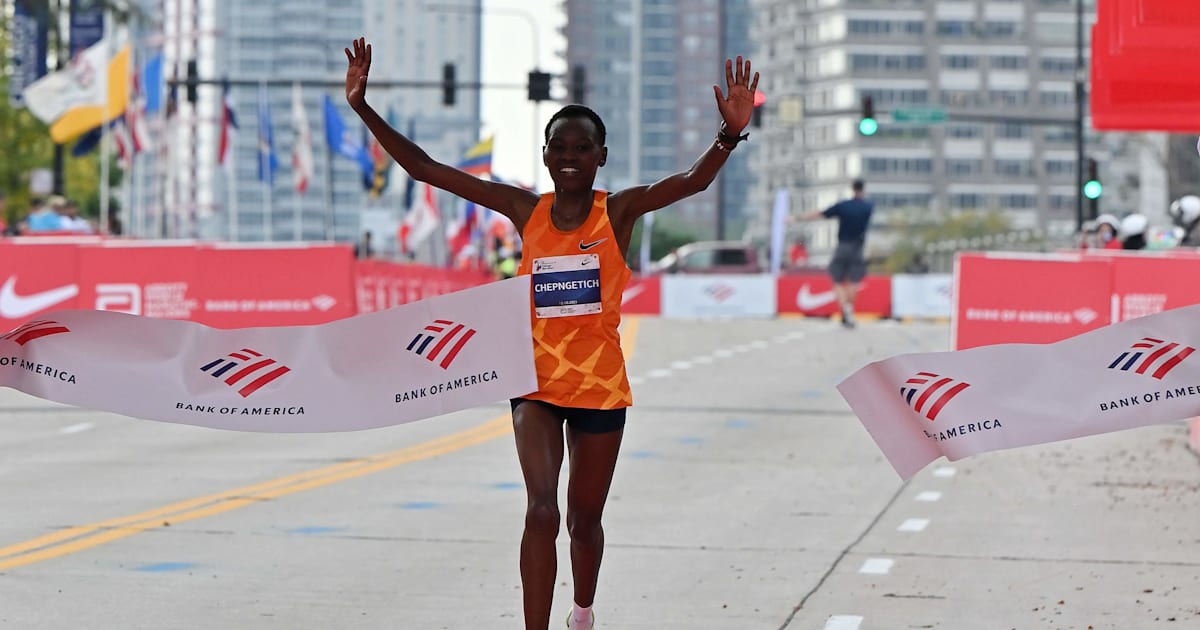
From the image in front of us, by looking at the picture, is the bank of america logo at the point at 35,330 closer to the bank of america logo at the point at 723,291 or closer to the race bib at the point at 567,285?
the race bib at the point at 567,285

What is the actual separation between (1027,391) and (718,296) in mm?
38743

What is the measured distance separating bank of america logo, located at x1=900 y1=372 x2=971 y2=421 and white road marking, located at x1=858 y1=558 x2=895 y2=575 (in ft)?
9.33

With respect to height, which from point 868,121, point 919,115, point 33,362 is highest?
point 919,115

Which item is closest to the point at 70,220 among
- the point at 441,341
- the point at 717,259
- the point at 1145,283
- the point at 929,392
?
the point at 1145,283

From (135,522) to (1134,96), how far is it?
18.8 feet

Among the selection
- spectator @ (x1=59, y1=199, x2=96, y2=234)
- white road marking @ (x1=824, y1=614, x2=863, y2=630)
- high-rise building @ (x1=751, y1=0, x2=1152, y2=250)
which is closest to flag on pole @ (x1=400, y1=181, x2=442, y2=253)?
spectator @ (x1=59, y1=199, x2=96, y2=234)

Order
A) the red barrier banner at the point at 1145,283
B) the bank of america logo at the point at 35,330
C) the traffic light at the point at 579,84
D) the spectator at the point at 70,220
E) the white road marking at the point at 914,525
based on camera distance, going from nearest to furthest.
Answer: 1. the bank of america logo at the point at 35,330
2. the white road marking at the point at 914,525
3. the red barrier banner at the point at 1145,283
4. the spectator at the point at 70,220
5. the traffic light at the point at 579,84

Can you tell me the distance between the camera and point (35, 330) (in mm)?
7328

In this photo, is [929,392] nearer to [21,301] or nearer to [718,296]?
[21,301]

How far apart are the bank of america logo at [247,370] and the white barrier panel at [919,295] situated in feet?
127

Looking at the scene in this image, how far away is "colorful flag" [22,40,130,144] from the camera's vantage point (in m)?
38.2

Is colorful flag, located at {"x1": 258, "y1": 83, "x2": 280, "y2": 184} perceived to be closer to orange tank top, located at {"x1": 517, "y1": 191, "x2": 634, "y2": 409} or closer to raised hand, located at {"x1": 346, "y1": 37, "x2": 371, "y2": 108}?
raised hand, located at {"x1": 346, "y1": 37, "x2": 371, "y2": 108}

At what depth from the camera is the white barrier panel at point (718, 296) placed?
1793 inches

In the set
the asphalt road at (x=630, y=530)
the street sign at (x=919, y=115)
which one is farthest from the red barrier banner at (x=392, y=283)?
the street sign at (x=919, y=115)
